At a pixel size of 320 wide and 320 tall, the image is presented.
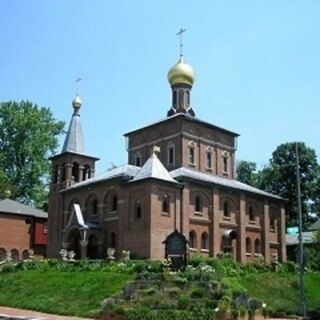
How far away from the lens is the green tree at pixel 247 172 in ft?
226

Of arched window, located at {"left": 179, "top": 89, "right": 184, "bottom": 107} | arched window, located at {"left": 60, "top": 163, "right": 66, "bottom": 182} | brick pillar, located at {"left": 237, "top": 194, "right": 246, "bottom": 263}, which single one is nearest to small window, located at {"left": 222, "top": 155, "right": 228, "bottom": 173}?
brick pillar, located at {"left": 237, "top": 194, "right": 246, "bottom": 263}

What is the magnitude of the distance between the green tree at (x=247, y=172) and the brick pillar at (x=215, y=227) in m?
26.4

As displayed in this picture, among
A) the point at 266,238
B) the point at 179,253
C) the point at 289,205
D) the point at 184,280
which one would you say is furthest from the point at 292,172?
the point at 184,280

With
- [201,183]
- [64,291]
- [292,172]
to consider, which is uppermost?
[292,172]

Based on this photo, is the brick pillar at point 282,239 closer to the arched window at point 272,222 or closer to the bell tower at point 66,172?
the arched window at point 272,222

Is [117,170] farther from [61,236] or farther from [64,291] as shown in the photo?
[64,291]

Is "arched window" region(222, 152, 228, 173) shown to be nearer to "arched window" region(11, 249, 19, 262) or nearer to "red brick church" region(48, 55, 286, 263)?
"red brick church" region(48, 55, 286, 263)

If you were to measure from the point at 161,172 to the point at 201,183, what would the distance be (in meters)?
3.97

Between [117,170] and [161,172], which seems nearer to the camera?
[161,172]

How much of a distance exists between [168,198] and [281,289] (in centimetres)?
1141

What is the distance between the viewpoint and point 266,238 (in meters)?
46.4

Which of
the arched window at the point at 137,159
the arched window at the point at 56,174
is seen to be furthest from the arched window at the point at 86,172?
the arched window at the point at 137,159

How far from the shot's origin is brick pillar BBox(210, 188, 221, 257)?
41.7 meters

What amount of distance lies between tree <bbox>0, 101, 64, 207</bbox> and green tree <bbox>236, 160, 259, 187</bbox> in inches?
926
